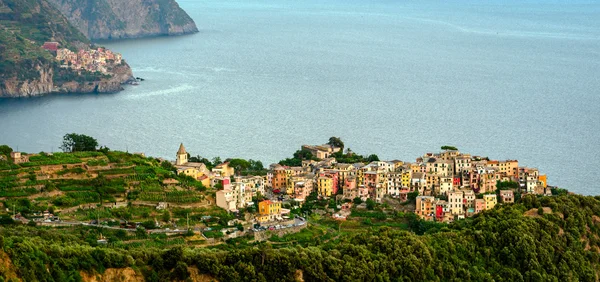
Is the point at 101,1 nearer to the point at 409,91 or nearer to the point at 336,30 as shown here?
the point at 336,30

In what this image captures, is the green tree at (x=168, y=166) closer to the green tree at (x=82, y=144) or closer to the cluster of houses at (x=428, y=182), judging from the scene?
the green tree at (x=82, y=144)

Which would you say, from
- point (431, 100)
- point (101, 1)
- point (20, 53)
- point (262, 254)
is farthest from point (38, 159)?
point (101, 1)

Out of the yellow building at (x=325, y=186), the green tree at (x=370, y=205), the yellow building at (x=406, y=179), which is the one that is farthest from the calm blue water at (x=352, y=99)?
the green tree at (x=370, y=205)

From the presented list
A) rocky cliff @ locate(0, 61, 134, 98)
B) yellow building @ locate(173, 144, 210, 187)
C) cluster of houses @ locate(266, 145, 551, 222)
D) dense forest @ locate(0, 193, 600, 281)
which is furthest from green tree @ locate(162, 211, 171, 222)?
rocky cliff @ locate(0, 61, 134, 98)

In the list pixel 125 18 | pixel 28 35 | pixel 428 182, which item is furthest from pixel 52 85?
pixel 125 18

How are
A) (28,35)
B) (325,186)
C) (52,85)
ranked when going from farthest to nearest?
1. (28,35)
2. (52,85)
3. (325,186)

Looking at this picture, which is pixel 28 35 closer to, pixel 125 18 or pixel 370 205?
pixel 125 18

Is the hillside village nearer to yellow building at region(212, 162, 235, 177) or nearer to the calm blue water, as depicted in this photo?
yellow building at region(212, 162, 235, 177)
